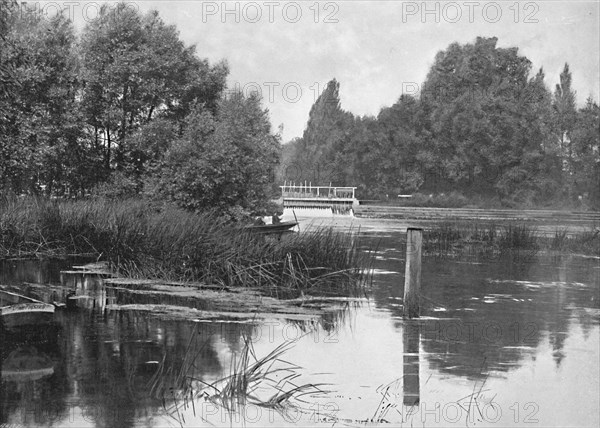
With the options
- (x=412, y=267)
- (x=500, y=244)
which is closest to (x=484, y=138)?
(x=500, y=244)

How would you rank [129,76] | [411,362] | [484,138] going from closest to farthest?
[411,362]
[129,76]
[484,138]

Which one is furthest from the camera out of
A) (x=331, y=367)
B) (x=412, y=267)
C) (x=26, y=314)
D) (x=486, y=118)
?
(x=486, y=118)

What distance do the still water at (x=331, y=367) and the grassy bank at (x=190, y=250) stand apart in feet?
5.67

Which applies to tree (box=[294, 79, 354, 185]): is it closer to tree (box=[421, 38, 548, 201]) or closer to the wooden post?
tree (box=[421, 38, 548, 201])

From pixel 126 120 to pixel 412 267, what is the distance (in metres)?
18.6

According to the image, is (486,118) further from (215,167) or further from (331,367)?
(331,367)

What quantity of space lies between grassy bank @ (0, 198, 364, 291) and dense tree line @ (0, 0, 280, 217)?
601 centimetres

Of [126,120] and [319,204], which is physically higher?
[126,120]

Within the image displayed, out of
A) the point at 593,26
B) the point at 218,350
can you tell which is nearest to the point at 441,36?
the point at 593,26

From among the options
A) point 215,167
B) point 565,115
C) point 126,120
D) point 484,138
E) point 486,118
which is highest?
point 565,115

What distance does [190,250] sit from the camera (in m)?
17.1

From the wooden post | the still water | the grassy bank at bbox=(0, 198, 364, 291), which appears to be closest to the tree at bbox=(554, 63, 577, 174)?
the grassy bank at bbox=(0, 198, 364, 291)

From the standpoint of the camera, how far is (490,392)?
878 cm

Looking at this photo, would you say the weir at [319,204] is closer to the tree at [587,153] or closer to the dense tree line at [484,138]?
the dense tree line at [484,138]
